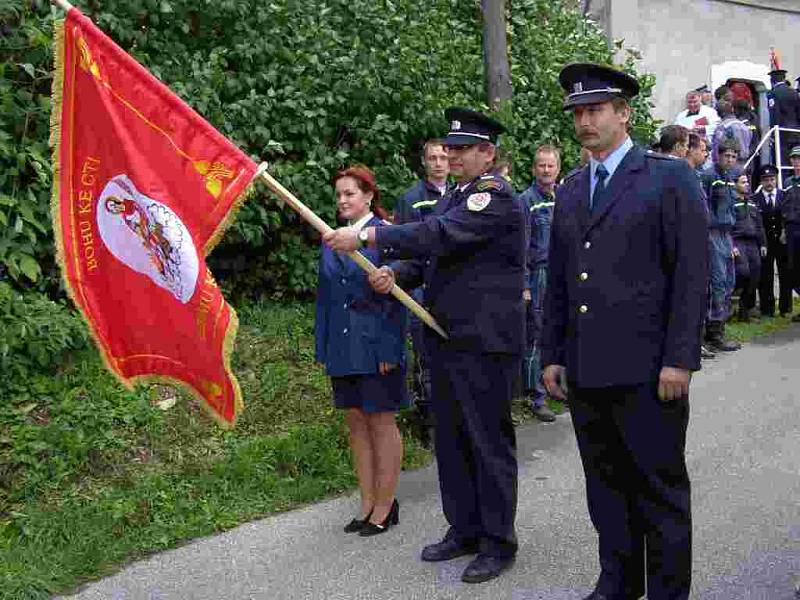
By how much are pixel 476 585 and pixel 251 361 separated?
318 centimetres

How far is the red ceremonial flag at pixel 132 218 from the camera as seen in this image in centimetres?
424

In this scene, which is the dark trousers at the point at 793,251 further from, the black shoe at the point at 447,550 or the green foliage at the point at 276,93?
the black shoe at the point at 447,550

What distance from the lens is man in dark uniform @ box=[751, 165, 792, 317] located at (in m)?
12.0

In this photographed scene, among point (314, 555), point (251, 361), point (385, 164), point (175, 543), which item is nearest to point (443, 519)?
point (314, 555)

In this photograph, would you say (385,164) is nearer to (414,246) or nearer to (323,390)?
(323,390)

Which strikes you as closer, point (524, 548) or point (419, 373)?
point (524, 548)

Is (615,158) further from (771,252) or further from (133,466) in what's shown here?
(771,252)

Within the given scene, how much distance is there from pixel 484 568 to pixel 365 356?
3.94 feet

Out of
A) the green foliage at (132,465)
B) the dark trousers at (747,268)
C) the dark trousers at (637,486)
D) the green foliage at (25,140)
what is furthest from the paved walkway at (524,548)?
the dark trousers at (747,268)

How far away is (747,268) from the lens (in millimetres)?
11172

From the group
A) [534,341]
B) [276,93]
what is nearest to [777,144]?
[534,341]

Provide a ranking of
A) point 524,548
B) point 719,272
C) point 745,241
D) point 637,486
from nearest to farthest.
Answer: point 637,486 → point 524,548 → point 719,272 → point 745,241

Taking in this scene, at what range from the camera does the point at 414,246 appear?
14.9ft

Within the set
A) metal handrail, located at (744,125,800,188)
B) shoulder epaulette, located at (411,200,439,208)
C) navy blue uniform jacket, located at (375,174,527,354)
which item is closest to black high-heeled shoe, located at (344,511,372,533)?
navy blue uniform jacket, located at (375,174,527,354)
